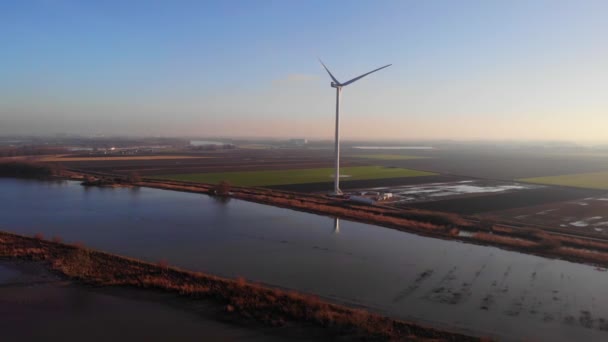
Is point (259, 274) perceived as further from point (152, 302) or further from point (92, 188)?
point (92, 188)

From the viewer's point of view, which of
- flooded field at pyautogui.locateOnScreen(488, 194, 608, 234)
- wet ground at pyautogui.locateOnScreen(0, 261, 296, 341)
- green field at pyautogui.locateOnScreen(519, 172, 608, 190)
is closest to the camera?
wet ground at pyautogui.locateOnScreen(0, 261, 296, 341)

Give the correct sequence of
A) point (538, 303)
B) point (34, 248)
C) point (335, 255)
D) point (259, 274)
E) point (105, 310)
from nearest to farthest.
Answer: point (105, 310) → point (538, 303) → point (259, 274) → point (34, 248) → point (335, 255)

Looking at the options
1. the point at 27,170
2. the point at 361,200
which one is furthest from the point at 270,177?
the point at 27,170

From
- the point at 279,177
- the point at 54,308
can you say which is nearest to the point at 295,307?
the point at 54,308

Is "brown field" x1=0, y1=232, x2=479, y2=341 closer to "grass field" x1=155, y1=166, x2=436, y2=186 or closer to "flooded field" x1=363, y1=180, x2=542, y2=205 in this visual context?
"flooded field" x1=363, y1=180, x2=542, y2=205

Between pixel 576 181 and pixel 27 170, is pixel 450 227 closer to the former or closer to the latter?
pixel 576 181

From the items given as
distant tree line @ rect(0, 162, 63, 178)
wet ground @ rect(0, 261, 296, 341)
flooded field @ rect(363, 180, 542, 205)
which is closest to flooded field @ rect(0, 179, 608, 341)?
wet ground @ rect(0, 261, 296, 341)
